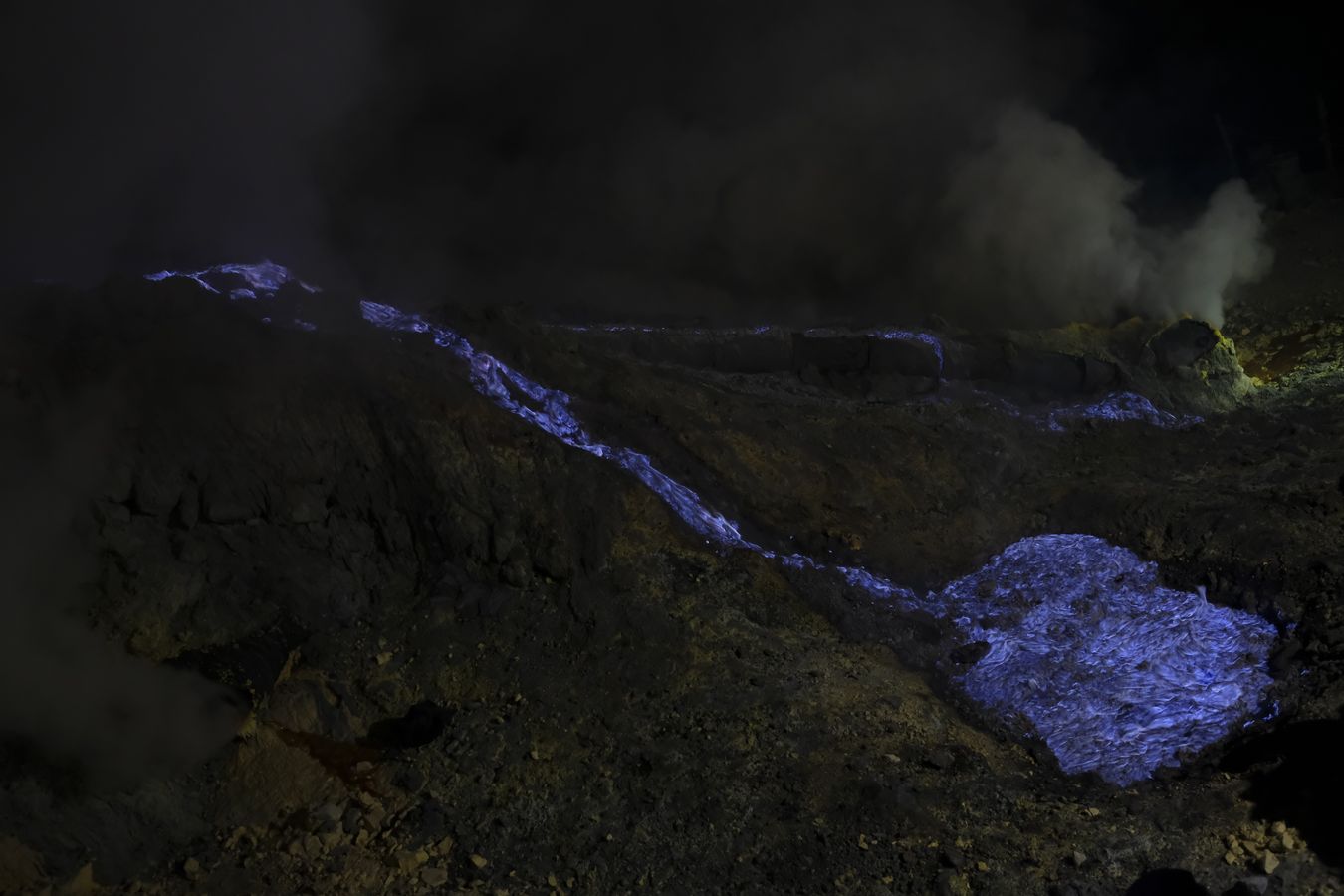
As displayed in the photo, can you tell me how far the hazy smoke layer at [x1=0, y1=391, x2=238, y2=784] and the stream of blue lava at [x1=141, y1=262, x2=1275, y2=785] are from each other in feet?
10.5

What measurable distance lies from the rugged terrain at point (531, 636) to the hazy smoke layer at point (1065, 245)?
4.54 metres

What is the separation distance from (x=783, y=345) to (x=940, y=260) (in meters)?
4.15

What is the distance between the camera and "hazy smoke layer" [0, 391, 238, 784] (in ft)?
22.0

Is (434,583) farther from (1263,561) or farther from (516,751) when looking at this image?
(1263,561)

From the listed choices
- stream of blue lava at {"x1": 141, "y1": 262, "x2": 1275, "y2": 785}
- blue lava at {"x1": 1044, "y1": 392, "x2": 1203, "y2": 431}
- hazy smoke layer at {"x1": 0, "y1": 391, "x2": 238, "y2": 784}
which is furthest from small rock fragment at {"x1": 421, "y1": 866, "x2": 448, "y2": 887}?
blue lava at {"x1": 1044, "y1": 392, "x2": 1203, "y2": 431}

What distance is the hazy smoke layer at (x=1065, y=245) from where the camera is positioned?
15734 millimetres

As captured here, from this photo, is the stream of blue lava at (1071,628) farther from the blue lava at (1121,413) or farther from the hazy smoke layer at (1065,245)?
the hazy smoke layer at (1065,245)

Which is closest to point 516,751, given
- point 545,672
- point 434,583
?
point 545,672

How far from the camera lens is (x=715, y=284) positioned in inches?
652

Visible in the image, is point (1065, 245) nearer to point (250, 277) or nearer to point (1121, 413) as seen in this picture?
point (1121, 413)

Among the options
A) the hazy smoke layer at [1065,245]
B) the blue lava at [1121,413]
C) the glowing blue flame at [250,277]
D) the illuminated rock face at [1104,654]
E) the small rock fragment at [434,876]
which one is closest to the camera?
the small rock fragment at [434,876]

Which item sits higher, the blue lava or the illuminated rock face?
the blue lava

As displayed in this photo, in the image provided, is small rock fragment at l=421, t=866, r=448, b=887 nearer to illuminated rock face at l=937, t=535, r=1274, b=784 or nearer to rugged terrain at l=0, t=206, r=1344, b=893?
rugged terrain at l=0, t=206, r=1344, b=893

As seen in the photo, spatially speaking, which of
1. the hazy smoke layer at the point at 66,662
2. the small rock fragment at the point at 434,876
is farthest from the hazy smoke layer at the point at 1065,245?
the hazy smoke layer at the point at 66,662
